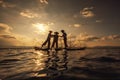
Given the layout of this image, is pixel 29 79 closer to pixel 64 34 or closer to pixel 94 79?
pixel 94 79

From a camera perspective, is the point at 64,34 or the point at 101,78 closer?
the point at 101,78

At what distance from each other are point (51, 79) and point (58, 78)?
1.10 ft

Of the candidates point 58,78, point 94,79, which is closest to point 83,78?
point 94,79

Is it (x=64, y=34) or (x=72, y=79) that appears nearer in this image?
(x=72, y=79)

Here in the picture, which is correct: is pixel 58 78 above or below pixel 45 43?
below

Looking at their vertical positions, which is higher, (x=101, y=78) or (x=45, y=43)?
(x=45, y=43)

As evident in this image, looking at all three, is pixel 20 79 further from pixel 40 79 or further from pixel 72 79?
pixel 72 79

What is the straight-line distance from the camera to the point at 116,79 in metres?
5.63

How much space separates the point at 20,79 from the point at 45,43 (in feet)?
80.4

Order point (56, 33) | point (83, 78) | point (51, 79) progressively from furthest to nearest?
point (56, 33), point (83, 78), point (51, 79)

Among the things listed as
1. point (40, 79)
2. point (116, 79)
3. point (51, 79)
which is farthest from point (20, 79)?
point (116, 79)

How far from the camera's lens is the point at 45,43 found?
99.3 ft

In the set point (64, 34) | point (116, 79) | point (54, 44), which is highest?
point (64, 34)

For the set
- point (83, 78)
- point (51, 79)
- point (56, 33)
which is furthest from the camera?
point (56, 33)
